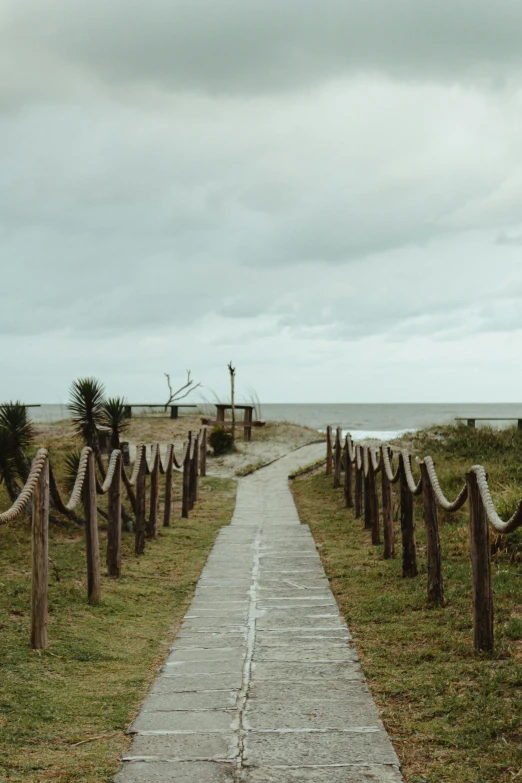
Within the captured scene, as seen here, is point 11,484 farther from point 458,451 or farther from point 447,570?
point 458,451

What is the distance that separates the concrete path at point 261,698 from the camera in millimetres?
3648

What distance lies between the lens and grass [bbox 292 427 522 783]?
3.89 metres

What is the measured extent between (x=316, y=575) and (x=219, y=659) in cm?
319

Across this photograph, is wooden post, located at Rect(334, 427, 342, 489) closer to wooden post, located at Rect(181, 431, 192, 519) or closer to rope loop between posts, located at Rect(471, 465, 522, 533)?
wooden post, located at Rect(181, 431, 192, 519)

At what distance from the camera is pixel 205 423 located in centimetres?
2373

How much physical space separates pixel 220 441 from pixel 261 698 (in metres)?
17.0

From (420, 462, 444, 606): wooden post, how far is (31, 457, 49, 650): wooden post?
331cm

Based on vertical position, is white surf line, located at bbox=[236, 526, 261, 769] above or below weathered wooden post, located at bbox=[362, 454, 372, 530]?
below

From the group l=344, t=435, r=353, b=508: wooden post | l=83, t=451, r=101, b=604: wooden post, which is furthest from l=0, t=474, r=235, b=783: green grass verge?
l=344, t=435, r=353, b=508: wooden post

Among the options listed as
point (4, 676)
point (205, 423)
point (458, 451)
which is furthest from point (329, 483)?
point (4, 676)

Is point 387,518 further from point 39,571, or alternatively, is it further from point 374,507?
point 39,571

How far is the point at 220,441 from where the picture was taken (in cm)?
2156

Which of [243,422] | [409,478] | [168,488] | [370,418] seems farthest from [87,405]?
[370,418]

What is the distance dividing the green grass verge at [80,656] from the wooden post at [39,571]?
134 millimetres
